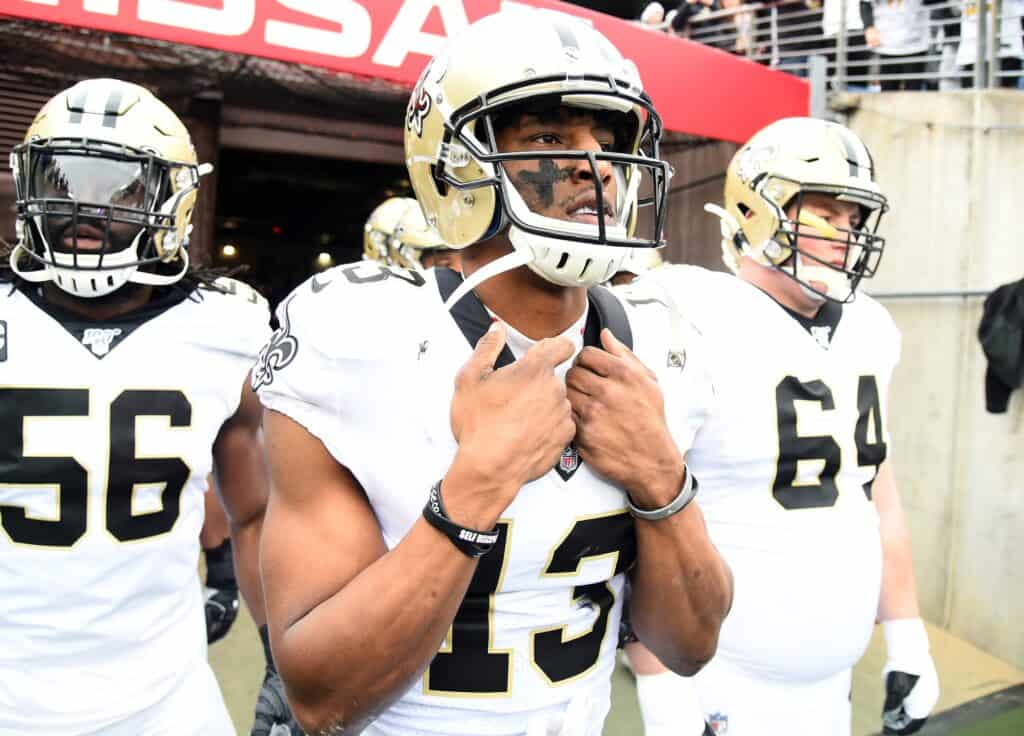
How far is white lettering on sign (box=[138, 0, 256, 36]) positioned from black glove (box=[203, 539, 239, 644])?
7.82 feet

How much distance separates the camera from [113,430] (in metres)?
1.88

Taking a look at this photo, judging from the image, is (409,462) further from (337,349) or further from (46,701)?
(46,701)

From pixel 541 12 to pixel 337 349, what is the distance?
2.21ft

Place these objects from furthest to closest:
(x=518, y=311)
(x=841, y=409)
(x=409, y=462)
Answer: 1. (x=841, y=409)
2. (x=518, y=311)
3. (x=409, y=462)

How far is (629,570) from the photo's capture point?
141cm

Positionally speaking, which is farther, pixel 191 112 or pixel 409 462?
pixel 191 112

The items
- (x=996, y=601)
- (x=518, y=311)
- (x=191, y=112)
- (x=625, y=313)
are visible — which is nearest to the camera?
(x=518, y=311)

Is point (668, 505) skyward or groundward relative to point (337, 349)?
groundward

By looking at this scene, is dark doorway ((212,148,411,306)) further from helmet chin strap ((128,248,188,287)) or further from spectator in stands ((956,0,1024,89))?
helmet chin strap ((128,248,188,287))

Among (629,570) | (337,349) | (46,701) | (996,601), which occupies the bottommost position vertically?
(996,601)

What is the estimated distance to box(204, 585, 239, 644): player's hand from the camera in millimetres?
2549

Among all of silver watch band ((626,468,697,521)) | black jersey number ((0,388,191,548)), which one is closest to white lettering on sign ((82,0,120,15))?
black jersey number ((0,388,191,548))

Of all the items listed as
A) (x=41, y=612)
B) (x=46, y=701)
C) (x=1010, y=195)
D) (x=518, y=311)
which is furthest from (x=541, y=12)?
(x=1010, y=195)

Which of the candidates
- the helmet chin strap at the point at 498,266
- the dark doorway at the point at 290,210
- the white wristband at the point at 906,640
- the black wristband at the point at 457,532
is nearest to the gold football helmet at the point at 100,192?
the helmet chin strap at the point at 498,266
